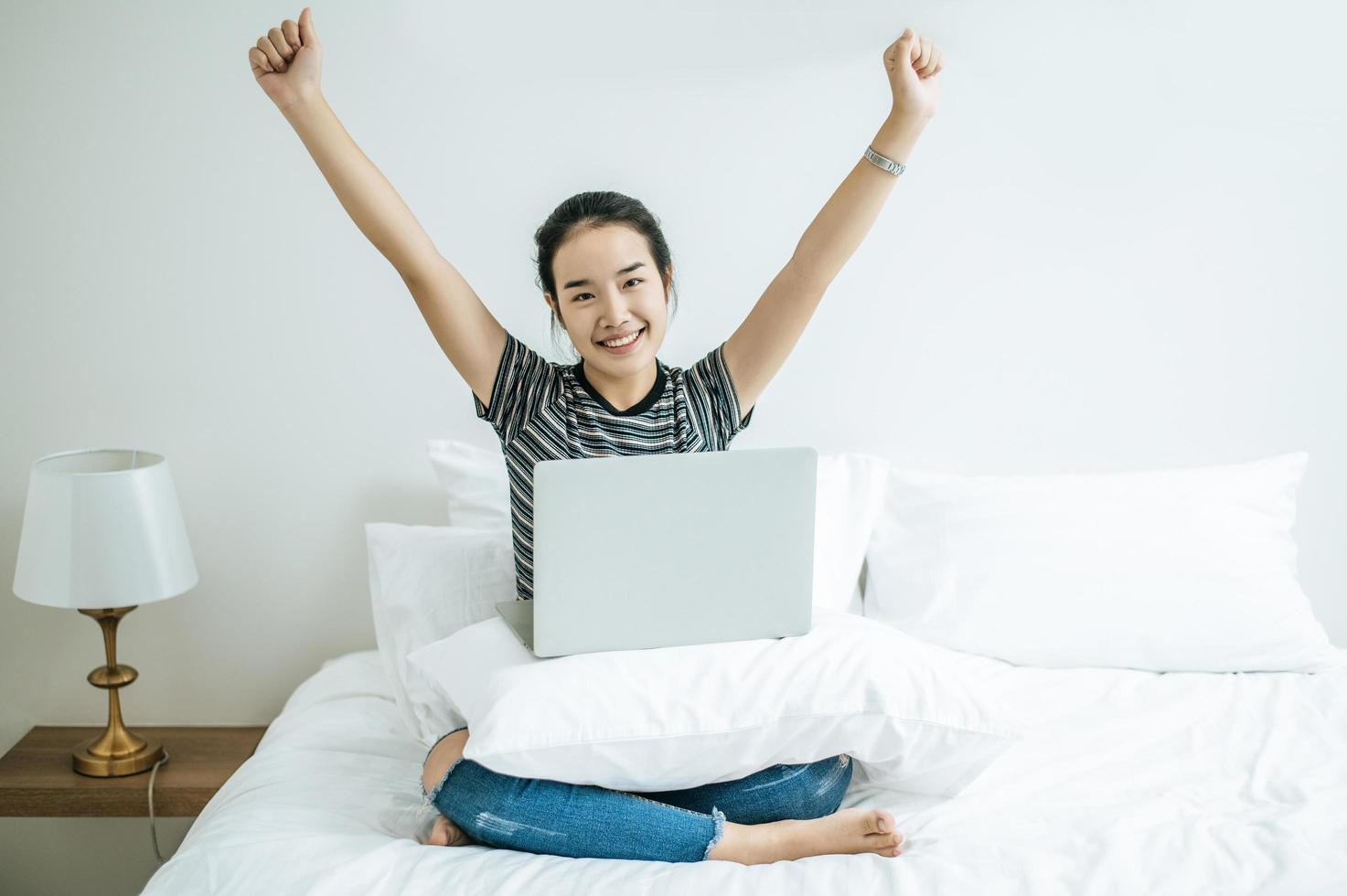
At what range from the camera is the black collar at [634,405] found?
1440mm

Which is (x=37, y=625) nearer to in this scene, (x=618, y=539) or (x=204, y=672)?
(x=204, y=672)

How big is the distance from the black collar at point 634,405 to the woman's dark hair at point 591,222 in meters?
0.08

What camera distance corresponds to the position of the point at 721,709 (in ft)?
3.73

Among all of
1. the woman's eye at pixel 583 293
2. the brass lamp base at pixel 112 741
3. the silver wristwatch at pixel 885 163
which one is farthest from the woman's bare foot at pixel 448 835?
the silver wristwatch at pixel 885 163

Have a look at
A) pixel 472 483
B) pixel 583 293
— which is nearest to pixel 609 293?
pixel 583 293

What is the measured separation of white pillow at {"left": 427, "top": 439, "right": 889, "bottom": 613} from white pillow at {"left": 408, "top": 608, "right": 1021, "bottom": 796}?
48 cm

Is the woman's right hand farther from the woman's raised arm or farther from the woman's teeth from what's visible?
the woman's teeth

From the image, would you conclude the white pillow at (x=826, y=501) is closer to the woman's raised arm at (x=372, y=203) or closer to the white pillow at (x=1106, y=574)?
the white pillow at (x=1106, y=574)

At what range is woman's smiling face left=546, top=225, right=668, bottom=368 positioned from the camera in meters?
1.35

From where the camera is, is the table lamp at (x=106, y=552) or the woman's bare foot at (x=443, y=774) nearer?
the woman's bare foot at (x=443, y=774)

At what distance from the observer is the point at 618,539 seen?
113 cm

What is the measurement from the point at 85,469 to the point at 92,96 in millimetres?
603

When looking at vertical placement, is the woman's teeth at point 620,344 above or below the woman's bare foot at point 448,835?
above

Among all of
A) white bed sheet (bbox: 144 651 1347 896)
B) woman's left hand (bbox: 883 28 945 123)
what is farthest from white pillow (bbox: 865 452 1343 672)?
woman's left hand (bbox: 883 28 945 123)
